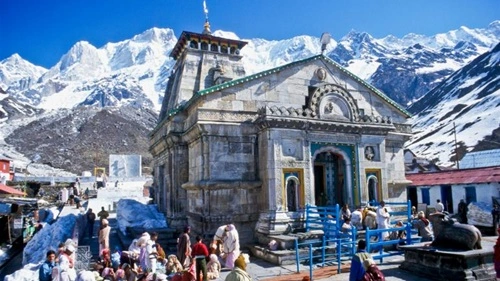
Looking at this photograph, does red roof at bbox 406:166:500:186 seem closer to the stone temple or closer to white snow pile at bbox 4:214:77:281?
the stone temple

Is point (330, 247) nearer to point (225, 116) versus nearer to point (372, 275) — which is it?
point (372, 275)

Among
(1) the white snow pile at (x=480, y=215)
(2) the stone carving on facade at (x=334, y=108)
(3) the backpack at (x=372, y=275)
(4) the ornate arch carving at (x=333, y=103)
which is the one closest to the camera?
(3) the backpack at (x=372, y=275)

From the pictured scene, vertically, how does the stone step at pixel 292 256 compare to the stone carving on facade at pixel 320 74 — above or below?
below

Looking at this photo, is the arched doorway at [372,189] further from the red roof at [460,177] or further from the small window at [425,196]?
the small window at [425,196]

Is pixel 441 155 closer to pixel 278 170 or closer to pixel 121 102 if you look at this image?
pixel 278 170

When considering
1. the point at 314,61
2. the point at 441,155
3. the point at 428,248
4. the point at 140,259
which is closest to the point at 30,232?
the point at 140,259

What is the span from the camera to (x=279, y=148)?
48.5 ft

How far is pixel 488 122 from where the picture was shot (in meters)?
81.5

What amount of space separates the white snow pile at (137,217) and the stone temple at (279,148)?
994 millimetres

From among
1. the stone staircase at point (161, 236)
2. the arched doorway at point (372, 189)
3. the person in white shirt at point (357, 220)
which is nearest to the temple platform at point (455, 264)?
the person in white shirt at point (357, 220)

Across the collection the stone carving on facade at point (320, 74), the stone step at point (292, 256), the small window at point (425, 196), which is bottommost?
the stone step at point (292, 256)

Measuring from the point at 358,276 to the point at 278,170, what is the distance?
7990 mm

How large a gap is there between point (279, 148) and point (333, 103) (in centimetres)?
364

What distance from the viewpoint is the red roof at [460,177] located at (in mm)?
24027
